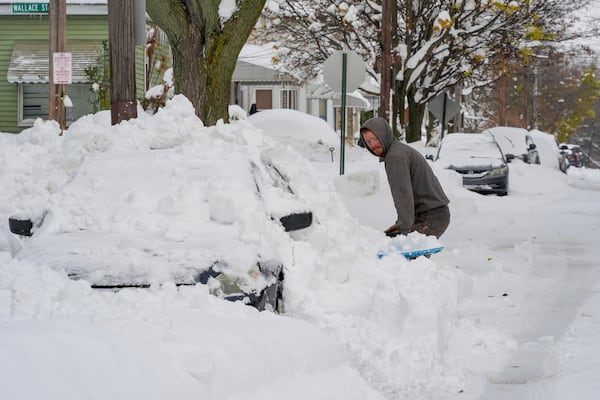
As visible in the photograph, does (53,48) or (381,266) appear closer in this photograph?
(381,266)

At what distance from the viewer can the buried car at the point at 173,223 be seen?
6914mm

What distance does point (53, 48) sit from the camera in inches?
892

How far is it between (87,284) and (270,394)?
5.21 feet

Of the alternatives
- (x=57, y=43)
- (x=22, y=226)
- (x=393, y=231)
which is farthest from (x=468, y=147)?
(x=22, y=226)

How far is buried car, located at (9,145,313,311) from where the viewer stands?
22.7 ft

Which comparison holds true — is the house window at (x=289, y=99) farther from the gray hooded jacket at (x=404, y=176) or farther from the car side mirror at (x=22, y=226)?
the car side mirror at (x=22, y=226)

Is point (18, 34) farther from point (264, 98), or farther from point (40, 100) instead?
point (264, 98)

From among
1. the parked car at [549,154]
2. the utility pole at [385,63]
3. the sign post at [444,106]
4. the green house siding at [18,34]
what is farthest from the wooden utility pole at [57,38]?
the parked car at [549,154]

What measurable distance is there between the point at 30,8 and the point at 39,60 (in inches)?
68.1

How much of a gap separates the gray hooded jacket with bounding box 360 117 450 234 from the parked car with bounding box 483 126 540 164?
88.7 ft

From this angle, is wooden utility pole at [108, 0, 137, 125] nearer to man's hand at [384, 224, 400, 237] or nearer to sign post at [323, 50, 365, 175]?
man's hand at [384, 224, 400, 237]

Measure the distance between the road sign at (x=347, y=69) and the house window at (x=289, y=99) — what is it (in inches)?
1380

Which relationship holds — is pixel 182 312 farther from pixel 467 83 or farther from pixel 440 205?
pixel 467 83

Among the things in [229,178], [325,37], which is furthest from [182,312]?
[325,37]
